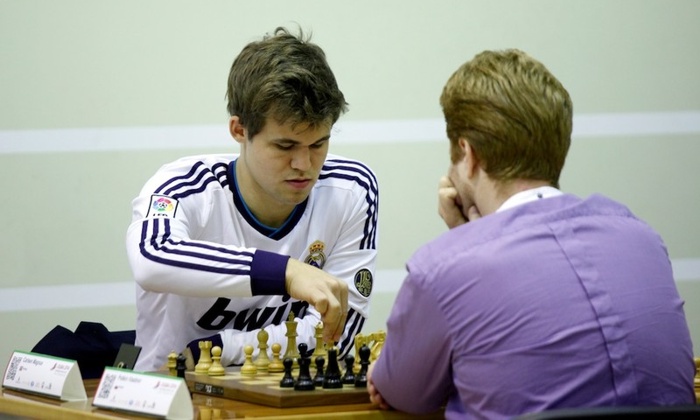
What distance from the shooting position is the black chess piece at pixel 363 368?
6.84 feet

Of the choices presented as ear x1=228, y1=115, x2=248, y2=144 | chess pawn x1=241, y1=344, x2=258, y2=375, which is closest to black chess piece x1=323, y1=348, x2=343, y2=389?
chess pawn x1=241, y1=344, x2=258, y2=375

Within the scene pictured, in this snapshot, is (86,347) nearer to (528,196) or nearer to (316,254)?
(316,254)

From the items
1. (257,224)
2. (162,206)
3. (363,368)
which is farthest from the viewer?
(257,224)

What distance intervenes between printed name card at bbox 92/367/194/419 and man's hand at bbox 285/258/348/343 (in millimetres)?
518

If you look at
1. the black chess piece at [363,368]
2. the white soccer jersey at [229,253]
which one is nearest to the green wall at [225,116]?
the white soccer jersey at [229,253]

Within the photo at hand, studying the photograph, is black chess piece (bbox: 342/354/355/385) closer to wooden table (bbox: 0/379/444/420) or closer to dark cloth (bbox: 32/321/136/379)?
wooden table (bbox: 0/379/444/420)

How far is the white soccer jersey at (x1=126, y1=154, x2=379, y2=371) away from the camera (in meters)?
2.53

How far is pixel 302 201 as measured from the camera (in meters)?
2.91

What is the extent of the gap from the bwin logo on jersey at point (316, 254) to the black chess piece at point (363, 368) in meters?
0.74

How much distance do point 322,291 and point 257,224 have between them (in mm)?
555

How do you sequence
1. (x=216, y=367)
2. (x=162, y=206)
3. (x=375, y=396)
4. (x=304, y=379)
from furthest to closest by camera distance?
(x=162, y=206) → (x=216, y=367) → (x=304, y=379) → (x=375, y=396)

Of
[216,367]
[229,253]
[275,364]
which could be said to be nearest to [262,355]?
[275,364]

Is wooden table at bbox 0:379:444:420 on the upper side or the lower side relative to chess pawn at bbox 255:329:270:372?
upper

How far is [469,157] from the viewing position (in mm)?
1890
